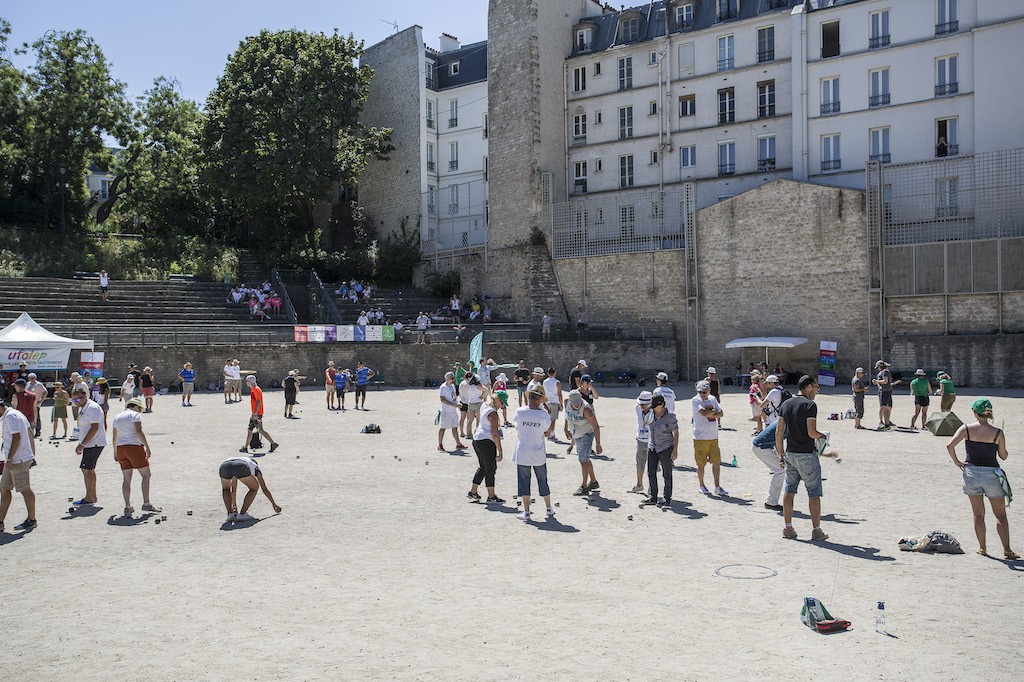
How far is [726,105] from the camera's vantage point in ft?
137

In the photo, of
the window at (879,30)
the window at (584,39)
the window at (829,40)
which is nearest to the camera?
the window at (879,30)

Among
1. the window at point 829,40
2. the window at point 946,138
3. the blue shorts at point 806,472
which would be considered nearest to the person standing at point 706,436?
the blue shorts at point 806,472

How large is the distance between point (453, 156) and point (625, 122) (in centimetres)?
1159

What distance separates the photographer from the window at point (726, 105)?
41.6 meters

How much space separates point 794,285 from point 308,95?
88.1ft

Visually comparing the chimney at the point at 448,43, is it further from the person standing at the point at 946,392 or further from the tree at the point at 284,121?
the person standing at the point at 946,392

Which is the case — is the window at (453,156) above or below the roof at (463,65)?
below

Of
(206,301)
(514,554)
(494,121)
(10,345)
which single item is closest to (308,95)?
(494,121)

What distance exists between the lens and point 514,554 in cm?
940

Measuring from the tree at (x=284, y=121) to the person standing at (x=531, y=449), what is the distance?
3734 cm

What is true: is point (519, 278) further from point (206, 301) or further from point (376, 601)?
point (376, 601)

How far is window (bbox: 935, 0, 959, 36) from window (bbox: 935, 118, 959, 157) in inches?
144

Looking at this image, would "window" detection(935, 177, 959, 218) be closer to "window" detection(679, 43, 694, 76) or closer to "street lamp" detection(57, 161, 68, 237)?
"window" detection(679, 43, 694, 76)

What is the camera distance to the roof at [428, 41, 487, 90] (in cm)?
5069
